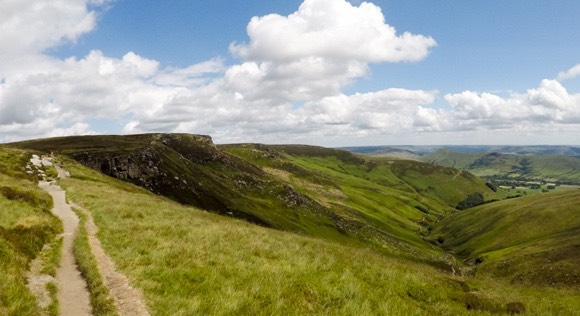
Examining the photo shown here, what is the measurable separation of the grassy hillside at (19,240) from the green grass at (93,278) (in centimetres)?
152

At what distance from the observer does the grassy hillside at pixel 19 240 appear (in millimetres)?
11273

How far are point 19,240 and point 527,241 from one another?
153m

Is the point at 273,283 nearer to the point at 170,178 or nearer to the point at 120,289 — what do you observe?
the point at 120,289

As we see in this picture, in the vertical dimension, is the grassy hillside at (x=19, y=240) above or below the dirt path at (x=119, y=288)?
above

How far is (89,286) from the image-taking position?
45.3ft

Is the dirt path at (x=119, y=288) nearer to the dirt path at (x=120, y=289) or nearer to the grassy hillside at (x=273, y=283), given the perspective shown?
the dirt path at (x=120, y=289)

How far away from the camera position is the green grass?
38.3ft

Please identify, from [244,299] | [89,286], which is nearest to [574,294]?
[244,299]

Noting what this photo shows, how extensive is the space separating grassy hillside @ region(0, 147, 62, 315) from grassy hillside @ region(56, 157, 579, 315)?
3021 millimetres

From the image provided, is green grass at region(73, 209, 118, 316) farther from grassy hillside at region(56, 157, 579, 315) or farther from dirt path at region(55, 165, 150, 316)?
grassy hillside at region(56, 157, 579, 315)

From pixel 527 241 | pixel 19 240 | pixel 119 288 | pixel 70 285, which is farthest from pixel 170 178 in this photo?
pixel 527 241

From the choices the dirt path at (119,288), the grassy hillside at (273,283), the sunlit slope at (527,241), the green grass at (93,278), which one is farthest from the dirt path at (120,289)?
the sunlit slope at (527,241)

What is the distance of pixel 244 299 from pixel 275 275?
3301 mm

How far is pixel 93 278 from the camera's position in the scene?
14164 millimetres
